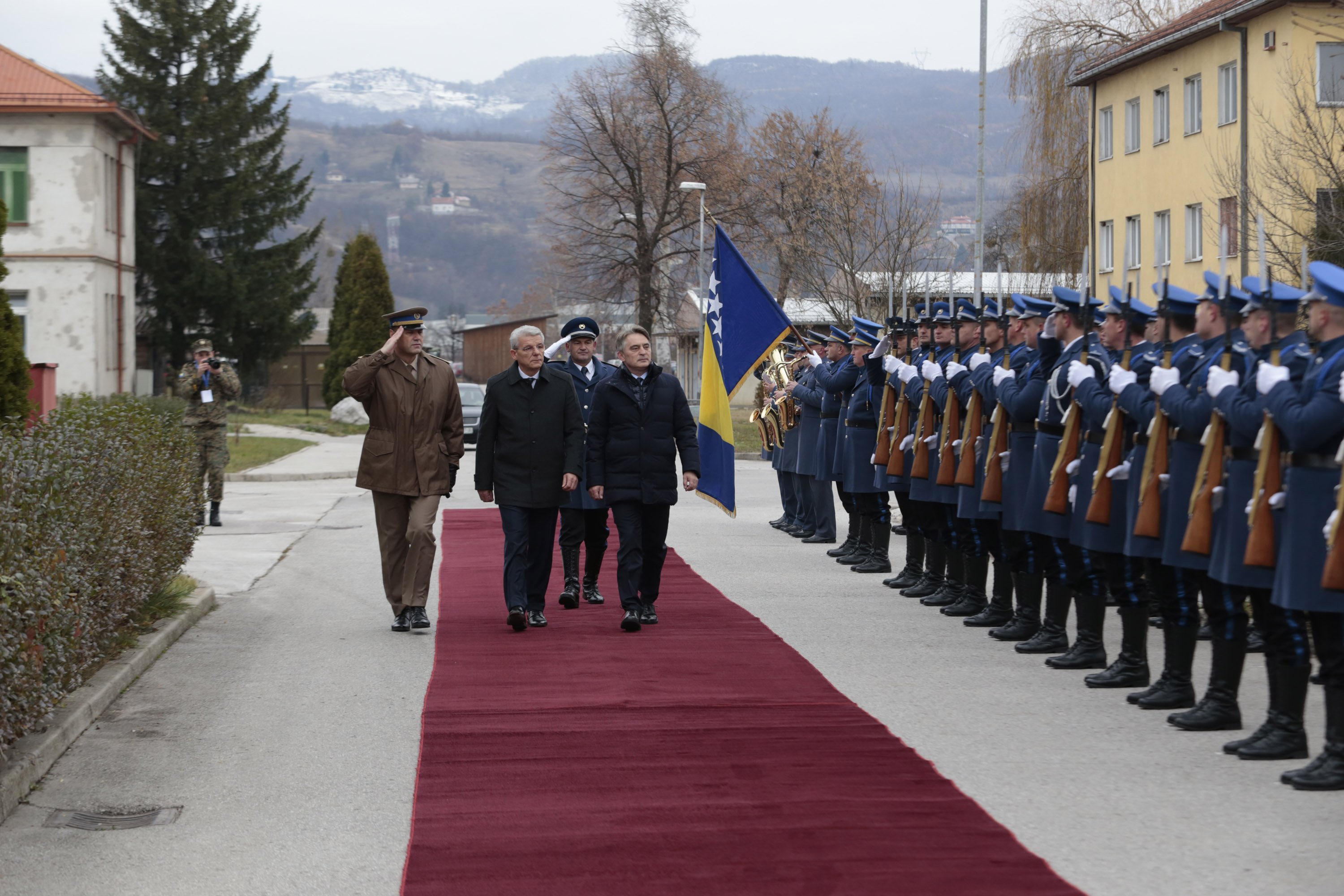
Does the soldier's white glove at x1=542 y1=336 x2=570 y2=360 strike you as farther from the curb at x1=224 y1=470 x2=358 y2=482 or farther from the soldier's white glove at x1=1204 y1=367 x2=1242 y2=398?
the curb at x1=224 y1=470 x2=358 y2=482

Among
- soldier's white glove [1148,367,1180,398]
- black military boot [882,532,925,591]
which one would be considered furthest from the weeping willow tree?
soldier's white glove [1148,367,1180,398]

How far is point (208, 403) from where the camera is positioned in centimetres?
1658

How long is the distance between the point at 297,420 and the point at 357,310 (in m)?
5.76

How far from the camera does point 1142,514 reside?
24.3 feet

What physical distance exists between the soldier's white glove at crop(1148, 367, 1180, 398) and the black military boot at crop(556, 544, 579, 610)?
4987mm

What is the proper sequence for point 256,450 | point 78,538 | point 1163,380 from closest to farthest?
1. point 1163,380
2. point 78,538
3. point 256,450

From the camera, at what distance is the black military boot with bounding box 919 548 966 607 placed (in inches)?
432

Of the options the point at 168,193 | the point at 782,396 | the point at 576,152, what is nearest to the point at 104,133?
the point at 168,193

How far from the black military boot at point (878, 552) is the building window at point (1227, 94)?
24.1m

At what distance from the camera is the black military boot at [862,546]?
44.1 feet

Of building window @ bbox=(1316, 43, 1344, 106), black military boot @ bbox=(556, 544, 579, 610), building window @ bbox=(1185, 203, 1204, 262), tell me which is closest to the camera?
black military boot @ bbox=(556, 544, 579, 610)

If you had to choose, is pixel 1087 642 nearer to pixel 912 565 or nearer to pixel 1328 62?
pixel 912 565

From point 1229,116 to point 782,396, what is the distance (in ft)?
70.7

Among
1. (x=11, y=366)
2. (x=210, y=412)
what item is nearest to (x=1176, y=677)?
(x=11, y=366)
